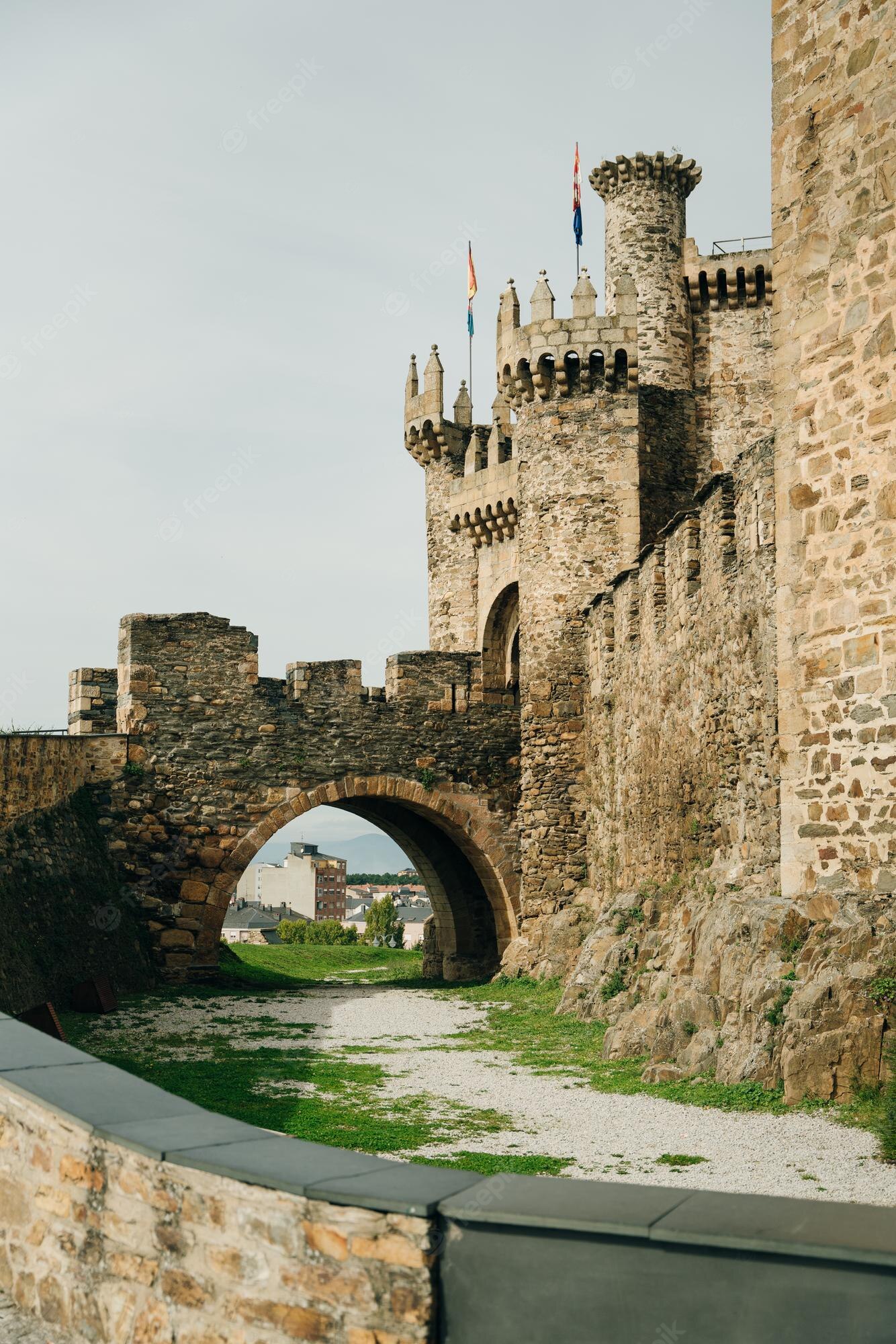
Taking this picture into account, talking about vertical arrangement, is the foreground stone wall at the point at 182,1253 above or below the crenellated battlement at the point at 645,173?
below

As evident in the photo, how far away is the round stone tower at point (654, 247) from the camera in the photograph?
24.5 metres

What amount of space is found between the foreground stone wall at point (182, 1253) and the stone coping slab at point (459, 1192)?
51 mm

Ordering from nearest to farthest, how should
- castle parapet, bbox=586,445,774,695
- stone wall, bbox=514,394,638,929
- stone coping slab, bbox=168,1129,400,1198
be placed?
stone coping slab, bbox=168,1129,400,1198, castle parapet, bbox=586,445,774,695, stone wall, bbox=514,394,638,929

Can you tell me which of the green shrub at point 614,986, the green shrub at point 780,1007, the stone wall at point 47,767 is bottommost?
the green shrub at point 614,986

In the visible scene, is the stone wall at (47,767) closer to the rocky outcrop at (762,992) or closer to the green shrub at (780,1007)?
the rocky outcrop at (762,992)

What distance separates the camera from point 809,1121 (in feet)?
24.2

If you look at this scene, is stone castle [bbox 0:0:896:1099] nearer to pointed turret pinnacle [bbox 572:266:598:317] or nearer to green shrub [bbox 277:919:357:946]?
pointed turret pinnacle [bbox 572:266:598:317]

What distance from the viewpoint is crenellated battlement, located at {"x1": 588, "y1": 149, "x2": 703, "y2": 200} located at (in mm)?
25438

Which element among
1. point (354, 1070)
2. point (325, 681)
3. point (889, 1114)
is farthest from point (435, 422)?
point (889, 1114)

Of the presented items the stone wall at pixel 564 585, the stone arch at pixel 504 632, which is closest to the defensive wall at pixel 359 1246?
the stone wall at pixel 564 585

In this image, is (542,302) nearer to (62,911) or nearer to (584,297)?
(584,297)

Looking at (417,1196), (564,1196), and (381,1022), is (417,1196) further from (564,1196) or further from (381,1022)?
(381,1022)

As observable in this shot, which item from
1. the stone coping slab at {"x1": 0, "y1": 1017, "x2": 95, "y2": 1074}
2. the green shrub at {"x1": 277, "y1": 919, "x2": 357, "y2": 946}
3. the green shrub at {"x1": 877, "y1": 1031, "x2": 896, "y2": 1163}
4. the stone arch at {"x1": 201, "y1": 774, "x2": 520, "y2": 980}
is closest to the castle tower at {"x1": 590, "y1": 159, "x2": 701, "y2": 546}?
the stone arch at {"x1": 201, "y1": 774, "x2": 520, "y2": 980}

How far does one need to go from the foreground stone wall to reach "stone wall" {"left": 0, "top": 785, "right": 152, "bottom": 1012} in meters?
8.45
